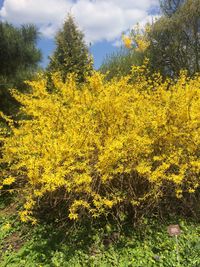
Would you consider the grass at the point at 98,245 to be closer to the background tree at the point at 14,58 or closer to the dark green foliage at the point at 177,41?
the background tree at the point at 14,58

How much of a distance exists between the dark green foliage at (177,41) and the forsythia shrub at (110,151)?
7673 millimetres

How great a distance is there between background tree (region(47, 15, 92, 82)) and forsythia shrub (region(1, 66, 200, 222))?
13.2ft

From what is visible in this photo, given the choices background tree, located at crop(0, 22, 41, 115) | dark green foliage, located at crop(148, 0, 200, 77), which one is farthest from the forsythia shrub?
dark green foliage, located at crop(148, 0, 200, 77)

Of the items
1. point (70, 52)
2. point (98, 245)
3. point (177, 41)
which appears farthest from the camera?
point (177, 41)

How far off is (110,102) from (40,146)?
105cm

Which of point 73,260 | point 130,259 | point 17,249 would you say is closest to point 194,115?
point 130,259

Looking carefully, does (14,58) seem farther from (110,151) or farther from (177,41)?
(177,41)

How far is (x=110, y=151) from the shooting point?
12.2 feet

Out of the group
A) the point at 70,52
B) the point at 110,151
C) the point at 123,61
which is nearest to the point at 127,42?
the point at 123,61

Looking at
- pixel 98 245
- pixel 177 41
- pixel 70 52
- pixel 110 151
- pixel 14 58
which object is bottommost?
pixel 98 245

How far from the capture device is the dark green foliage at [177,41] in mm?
11898

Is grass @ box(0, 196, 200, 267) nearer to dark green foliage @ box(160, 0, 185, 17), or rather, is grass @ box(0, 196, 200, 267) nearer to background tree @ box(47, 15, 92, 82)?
background tree @ box(47, 15, 92, 82)

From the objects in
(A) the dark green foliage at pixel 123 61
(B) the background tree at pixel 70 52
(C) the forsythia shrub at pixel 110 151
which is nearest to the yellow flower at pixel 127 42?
(A) the dark green foliage at pixel 123 61

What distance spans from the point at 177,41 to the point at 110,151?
9499 mm
